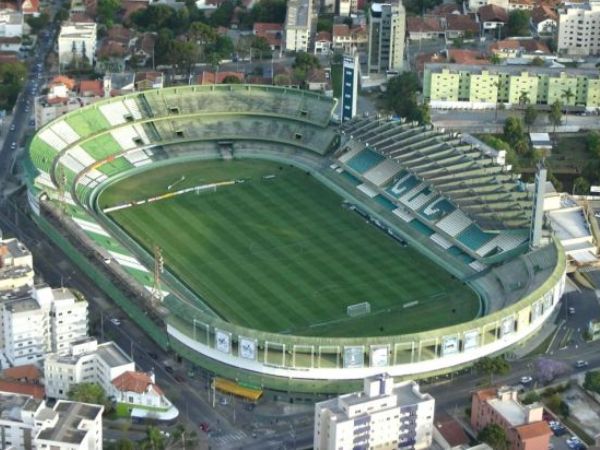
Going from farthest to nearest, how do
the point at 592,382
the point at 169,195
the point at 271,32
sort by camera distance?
the point at 271,32, the point at 169,195, the point at 592,382

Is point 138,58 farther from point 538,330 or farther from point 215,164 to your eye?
point 538,330

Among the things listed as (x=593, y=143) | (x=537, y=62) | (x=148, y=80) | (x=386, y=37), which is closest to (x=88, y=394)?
(x=593, y=143)

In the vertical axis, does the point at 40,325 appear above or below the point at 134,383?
above

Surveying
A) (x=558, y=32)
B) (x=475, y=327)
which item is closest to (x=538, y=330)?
(x=475, y=327)

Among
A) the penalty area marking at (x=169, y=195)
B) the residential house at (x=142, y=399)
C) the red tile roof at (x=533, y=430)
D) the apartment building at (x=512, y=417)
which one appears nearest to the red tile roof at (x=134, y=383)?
the residential house at (x=142, y=399)

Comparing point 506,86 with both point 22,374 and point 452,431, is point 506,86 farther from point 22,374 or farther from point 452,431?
point 22,374

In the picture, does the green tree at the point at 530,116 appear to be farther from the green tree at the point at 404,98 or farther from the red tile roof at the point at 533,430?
the red tile roof at the point at 533,430
